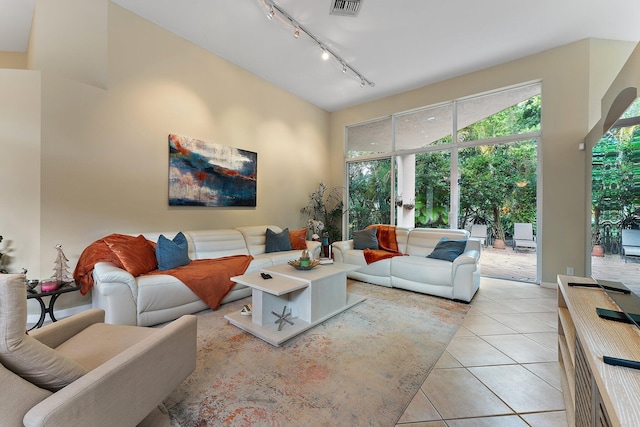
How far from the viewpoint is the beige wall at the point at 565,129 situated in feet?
11.4

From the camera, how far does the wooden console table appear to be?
0.70 metres

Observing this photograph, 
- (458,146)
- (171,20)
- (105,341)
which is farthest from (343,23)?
(105,341)

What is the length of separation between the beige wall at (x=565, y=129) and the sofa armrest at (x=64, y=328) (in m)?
5.17

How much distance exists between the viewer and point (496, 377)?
69.2 inches

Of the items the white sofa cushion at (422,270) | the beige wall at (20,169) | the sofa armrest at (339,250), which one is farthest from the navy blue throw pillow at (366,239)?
the beige wall at (20,169)

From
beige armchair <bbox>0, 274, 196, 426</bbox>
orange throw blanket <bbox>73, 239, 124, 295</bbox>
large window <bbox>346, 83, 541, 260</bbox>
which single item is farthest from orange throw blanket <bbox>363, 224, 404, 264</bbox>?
orange throw blanket <bbox>73, 239, 124, 295</bbox>

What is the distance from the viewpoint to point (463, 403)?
152 centimetres

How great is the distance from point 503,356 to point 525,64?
424 cm

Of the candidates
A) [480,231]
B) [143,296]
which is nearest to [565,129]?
[480,231]

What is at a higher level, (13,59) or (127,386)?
(13,59)

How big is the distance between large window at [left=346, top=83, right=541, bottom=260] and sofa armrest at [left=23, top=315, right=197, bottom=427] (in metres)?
4.54

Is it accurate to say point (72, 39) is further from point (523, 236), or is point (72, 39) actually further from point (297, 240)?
point (523, 236)

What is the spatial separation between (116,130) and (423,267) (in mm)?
4172

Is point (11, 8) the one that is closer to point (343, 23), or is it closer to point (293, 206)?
point (343, 23)
